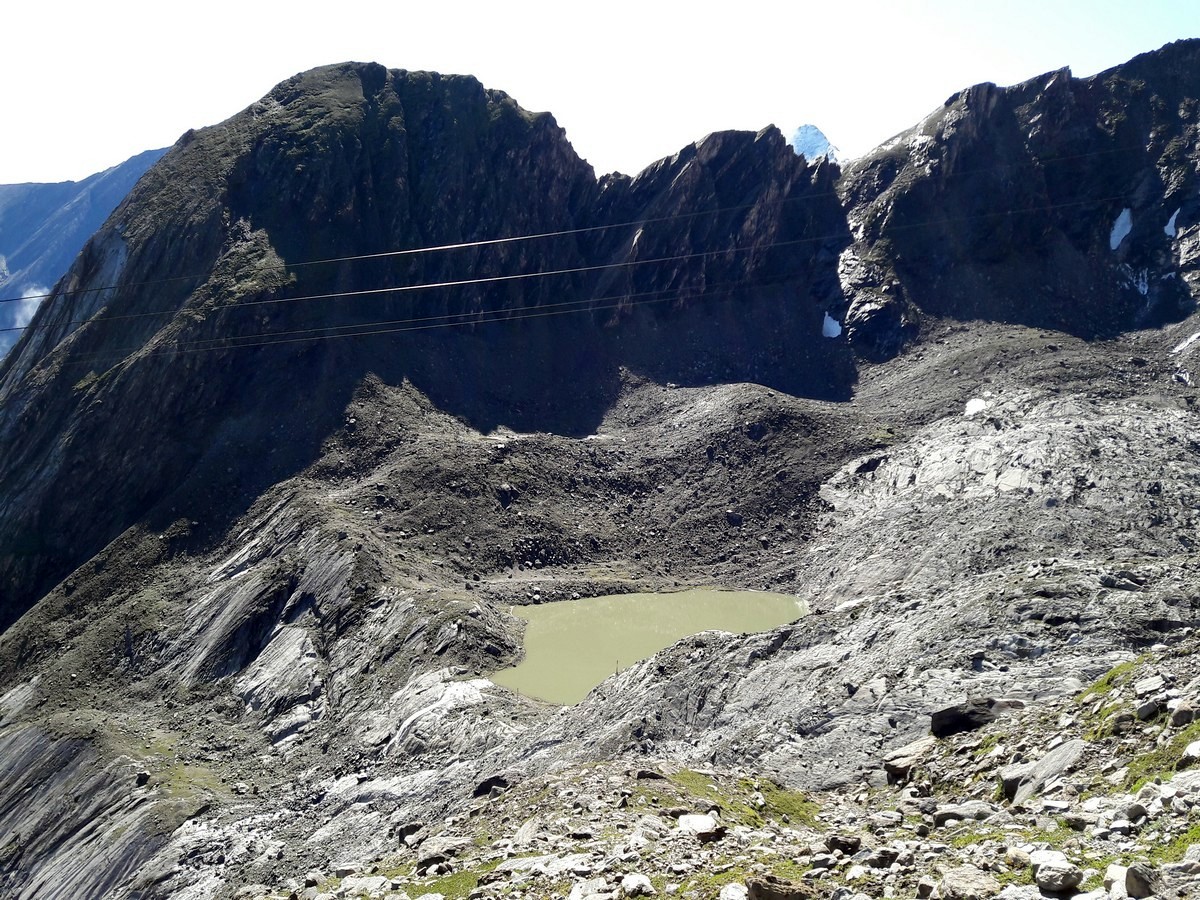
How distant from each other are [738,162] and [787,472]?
31535mm

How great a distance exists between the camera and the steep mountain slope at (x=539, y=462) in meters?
29.3

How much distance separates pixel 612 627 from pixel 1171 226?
5151 cm

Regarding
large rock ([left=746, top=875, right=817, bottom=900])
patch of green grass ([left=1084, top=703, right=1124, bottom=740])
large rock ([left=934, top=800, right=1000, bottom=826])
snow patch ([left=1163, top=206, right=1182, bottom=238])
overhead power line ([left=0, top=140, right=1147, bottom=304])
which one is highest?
overhead power line ([left=0, top=140, right=1147, bottom=304])

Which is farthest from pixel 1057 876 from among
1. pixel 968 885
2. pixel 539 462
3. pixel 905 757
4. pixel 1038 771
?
pixel 539 462

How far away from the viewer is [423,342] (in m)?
69.4

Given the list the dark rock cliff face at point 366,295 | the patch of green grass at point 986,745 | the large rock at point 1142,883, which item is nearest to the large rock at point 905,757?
the patch of green grass at point 986,745

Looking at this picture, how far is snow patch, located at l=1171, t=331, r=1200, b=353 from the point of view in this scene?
2522 inches

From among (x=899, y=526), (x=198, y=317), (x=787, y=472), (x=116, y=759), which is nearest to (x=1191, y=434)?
(x=899, y=526)

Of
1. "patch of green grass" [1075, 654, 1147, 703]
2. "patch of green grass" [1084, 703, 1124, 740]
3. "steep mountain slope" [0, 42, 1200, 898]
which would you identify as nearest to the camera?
"patch of green grass" [1084, 703, 1124, 740]

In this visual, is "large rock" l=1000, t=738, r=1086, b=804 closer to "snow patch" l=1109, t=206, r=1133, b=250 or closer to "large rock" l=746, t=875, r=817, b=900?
"large rock" l=746, t=875, r=817, b=900

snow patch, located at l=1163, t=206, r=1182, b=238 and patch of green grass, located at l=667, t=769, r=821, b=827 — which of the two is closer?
patch of green grass, located at l=667, t=769, r=821, b=827

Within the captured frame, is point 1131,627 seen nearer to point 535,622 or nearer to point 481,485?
point 535,622

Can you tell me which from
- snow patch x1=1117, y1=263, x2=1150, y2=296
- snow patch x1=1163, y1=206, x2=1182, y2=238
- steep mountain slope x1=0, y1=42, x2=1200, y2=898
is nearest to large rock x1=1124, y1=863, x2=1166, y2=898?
steep mountain slope x1=0, y1=42, x2=1200, y2=898

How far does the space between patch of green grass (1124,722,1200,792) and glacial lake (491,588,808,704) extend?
85.6ft
